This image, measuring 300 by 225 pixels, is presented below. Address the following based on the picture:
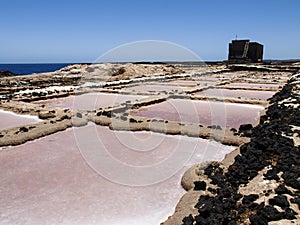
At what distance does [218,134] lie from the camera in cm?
791

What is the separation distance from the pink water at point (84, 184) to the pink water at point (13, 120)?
81.3 inches

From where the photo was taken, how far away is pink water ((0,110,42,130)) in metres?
9.26

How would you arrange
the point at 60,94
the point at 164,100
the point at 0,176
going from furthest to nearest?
the point at 60,94 < the point at 164,100 < the point at 0,176

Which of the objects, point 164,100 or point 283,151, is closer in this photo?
point 283,151

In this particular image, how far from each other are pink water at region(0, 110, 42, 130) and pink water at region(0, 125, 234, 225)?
2.07 m

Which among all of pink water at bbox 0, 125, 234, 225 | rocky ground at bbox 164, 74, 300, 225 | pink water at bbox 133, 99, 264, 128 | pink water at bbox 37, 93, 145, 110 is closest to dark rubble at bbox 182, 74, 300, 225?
rocky ground at bbox 164, 74, 300, 225

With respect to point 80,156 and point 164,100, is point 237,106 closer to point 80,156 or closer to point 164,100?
point 164,100

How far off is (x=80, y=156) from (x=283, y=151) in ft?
14.3

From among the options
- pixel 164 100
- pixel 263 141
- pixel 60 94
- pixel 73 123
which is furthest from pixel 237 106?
pixel 60 94

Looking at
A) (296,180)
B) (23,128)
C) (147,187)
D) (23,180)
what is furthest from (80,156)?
(296,180)

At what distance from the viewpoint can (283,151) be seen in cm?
612

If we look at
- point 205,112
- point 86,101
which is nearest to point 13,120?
point 86,101

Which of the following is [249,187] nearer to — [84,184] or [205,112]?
[84,184]

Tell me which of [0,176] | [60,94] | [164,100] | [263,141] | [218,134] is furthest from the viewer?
[60,94]
